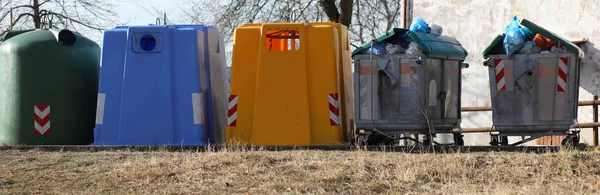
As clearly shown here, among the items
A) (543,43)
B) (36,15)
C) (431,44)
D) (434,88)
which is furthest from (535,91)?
(36,15)

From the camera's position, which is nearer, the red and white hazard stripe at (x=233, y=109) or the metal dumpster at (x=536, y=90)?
the metal dumpster at (x=536, y=90)

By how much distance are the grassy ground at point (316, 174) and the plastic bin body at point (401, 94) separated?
2.09 meters

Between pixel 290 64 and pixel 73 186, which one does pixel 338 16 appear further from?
pixel 73 186

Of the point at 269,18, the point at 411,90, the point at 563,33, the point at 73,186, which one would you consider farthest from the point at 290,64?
the point at 269,18

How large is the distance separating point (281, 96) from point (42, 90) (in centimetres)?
298

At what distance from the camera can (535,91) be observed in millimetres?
12000

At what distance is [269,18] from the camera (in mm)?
28578

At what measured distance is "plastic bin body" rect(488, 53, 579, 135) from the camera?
11.9m

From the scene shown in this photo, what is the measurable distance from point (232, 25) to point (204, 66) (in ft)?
52.0

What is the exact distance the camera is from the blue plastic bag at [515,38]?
473 inches

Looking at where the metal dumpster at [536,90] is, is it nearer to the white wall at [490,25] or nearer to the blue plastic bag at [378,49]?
the blue plastic bag at [378,49]

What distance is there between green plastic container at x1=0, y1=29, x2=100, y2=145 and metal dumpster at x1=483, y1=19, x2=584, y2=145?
4.96 metres

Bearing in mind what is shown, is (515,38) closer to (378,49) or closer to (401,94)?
(401,94)

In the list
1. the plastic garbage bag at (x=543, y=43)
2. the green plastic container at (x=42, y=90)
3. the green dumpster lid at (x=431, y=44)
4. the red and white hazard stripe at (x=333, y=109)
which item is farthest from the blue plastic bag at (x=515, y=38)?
the green plastic container at (x=42, y=90)
